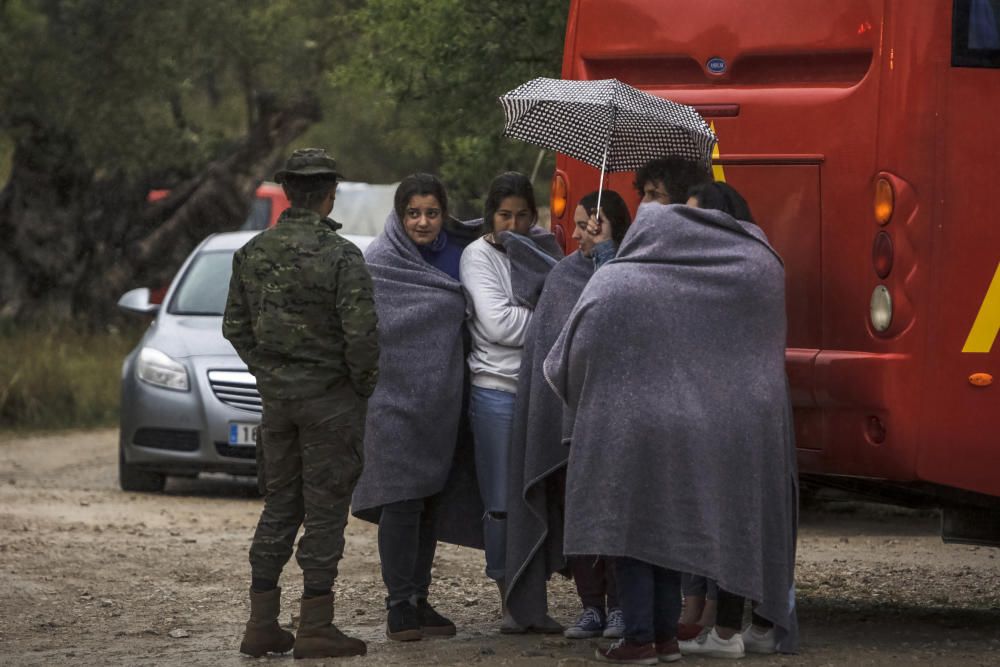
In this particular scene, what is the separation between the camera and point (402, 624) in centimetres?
714

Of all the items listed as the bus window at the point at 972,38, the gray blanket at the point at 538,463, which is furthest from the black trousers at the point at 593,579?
the bus window at the point at 972,38

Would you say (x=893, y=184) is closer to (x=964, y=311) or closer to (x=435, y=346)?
(x=964, y=311)

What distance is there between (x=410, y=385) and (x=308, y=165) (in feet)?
2.92

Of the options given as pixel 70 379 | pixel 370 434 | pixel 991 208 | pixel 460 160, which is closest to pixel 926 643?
pixel 991 208

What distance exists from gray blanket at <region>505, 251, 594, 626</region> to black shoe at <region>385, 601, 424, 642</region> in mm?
358

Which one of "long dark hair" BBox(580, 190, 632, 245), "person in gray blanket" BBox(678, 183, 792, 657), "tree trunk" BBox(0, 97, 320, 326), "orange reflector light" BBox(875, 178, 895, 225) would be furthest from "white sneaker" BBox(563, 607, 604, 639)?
"tree trunk" BBox(0, 97, 320, 326)

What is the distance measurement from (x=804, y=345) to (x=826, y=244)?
0.36 metres

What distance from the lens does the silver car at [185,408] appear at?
12.3 m

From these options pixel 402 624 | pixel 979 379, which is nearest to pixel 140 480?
pixel 402 624

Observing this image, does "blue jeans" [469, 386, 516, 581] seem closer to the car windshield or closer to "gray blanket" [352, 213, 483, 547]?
"gray blanket" [352, 213, 483, 547]

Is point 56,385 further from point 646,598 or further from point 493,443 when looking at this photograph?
point 646,598

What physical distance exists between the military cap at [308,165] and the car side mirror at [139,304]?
6810 mm

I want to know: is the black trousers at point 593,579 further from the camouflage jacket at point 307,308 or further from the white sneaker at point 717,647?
the camouflage jacket at point 307,308

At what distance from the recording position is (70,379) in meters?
17.8
